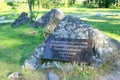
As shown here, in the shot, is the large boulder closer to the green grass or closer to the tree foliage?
the green grass

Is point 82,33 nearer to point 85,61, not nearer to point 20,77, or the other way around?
point 85,61

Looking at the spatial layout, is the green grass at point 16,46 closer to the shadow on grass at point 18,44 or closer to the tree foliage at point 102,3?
the shadow on grass at point 18,44

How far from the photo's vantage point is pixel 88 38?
7766 mm

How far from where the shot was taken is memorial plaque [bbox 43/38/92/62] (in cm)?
766

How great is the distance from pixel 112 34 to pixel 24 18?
530cm

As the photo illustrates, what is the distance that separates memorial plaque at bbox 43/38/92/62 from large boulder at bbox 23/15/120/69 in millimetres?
86

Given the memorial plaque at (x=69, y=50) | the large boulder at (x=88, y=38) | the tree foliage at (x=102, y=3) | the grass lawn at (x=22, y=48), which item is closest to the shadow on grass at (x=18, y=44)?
the grass lawn at (x=22, y=48)

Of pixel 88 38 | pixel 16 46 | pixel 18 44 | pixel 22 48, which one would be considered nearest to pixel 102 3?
pixel 18 44

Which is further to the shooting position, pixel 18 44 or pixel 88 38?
pixel 18 44

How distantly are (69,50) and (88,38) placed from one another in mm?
513

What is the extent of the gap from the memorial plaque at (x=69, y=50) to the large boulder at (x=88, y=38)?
0.28 ft

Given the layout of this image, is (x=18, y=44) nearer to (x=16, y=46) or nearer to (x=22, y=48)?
(x=16, y=46)

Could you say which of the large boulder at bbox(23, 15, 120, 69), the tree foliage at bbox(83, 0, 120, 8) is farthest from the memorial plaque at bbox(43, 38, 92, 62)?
the tree foliage at bbox(83, 0, 120, 8)

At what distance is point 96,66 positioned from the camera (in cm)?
755
